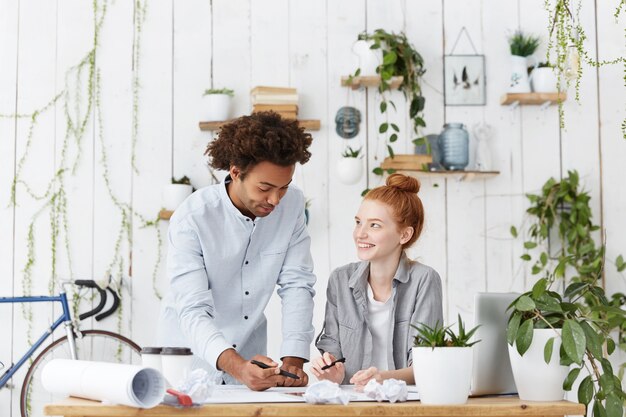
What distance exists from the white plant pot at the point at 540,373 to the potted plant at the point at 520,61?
91.1 inches

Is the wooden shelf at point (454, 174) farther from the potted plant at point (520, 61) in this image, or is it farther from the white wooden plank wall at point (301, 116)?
the potted plant at point (520, 61)

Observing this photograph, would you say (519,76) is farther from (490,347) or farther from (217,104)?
(490,347)

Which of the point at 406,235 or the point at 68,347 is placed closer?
the point at 406,235

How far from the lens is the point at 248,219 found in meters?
2.27

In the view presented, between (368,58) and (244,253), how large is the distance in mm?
1681

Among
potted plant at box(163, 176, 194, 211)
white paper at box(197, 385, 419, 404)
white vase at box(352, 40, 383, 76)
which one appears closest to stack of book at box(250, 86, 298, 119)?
white vase at box(352, 40, 383, 76)

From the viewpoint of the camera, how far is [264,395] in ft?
5.58

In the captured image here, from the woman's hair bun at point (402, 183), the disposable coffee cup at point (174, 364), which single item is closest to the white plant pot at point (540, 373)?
the disposable coffee cup at point (174, 364)

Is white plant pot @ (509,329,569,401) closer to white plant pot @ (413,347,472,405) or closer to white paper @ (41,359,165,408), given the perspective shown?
white plant pot @ (413,347,472,405)

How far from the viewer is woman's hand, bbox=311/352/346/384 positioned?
203 centimetres

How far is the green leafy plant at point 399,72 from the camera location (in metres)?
3.68

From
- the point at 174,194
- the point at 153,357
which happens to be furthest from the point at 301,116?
the point at 153,357

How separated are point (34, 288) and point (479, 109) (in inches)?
86.7

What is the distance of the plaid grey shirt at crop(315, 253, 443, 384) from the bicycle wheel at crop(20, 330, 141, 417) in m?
1.53
